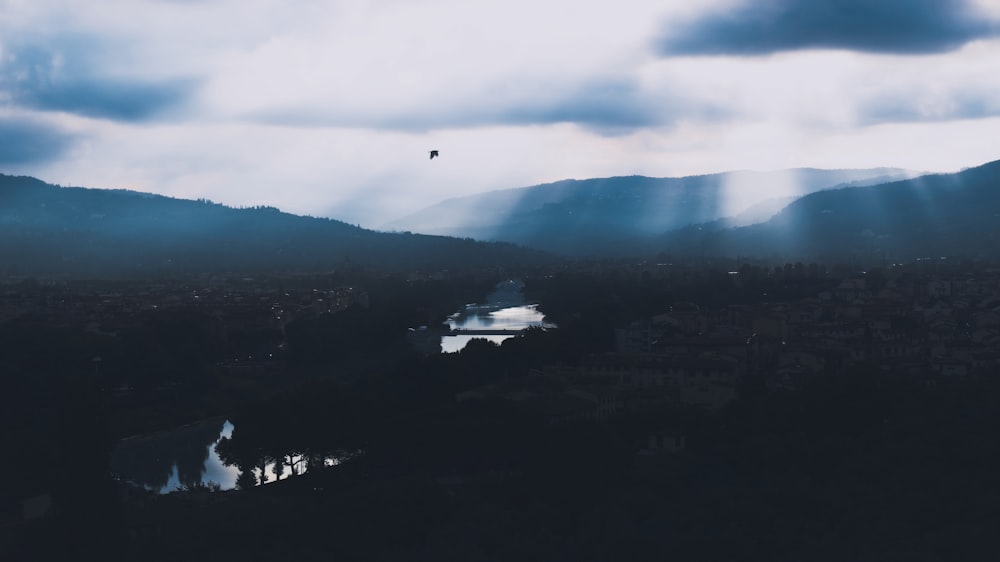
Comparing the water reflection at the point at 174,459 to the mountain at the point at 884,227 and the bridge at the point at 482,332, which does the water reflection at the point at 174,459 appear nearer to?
the bridge at the point at 482,332

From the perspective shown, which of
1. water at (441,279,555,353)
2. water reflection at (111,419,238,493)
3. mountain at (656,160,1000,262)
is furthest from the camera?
mountain at (656,160,1000,262)

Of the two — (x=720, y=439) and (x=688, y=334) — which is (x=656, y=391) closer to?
(x=720, y=439)

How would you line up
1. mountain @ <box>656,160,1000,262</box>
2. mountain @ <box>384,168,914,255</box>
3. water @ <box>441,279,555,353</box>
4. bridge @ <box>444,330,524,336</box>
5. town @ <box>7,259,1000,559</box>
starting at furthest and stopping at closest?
1. mountain @ <box>384,168,914,255</box>
2. mountain @ <box>656,160,1000,262</box>
3. water @ <box>441,279,555,353</box>
4. bridge @ <box>444,330,524,336</box>
5. town @ <box>7,259,1000,559</box>

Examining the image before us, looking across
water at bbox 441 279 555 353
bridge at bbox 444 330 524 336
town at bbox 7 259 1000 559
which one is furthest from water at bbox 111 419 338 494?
bridge at bbox 444 330 524 336

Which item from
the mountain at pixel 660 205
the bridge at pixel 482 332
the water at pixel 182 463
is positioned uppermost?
the mountain at pixel 660 205

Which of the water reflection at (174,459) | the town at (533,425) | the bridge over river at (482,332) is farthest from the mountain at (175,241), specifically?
the water reflection at (174,459)

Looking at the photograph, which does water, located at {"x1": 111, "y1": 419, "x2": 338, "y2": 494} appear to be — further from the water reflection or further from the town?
the town
